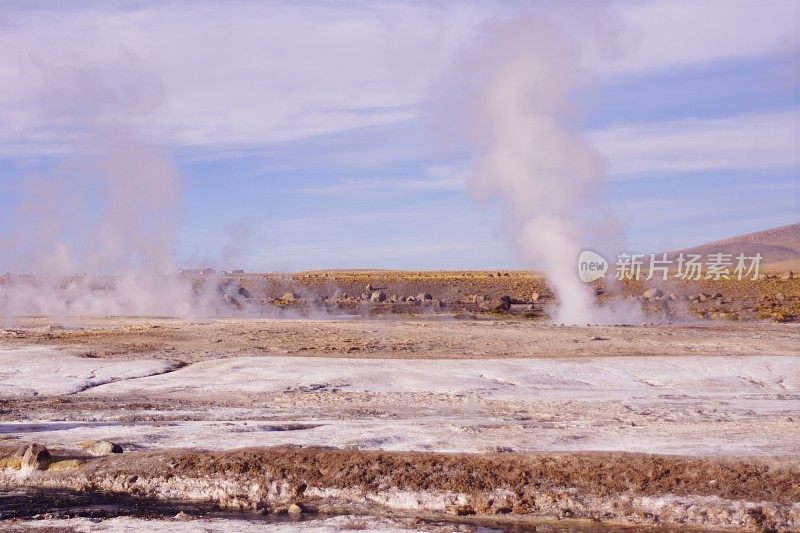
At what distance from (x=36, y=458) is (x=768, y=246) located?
145979 millimetres

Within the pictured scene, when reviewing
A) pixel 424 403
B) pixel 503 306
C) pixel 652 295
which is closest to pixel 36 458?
pixel 424 403

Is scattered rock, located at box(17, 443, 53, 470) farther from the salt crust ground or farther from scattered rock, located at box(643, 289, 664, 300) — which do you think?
scattered rock, located at box(643, 289, 664, 300)

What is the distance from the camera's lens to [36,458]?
11867 mm

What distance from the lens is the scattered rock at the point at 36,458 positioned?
1186 centimetres

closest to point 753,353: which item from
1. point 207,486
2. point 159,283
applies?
point 207,486

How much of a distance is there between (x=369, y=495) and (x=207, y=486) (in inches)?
74.8

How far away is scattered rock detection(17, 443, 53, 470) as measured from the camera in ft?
38.9

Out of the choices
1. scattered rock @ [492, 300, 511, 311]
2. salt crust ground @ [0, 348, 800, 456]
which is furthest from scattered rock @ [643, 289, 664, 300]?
salt crust ground @ [0, 348, 800, 456]

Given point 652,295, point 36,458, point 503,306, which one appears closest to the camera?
point 36,458

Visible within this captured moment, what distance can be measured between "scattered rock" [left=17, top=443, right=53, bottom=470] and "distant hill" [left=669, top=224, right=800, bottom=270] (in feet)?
403

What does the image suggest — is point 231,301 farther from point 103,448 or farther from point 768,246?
point 768,246

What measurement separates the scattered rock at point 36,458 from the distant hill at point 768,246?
403 ft

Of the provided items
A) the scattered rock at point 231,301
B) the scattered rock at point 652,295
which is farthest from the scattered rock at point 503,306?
the scattered rock at point 231,301

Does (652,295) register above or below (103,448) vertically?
above
